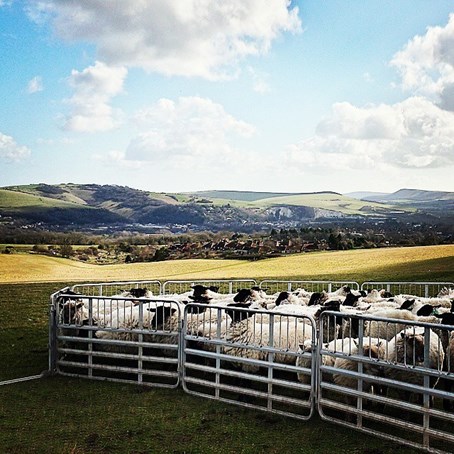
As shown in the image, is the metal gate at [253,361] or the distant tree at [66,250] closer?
the metal gate at [253,361]

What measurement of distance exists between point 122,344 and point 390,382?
16.0ft

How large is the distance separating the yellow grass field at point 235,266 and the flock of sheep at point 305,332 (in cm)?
2363

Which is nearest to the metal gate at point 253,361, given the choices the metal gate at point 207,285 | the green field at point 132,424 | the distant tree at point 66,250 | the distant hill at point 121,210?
the green field at point 132,424

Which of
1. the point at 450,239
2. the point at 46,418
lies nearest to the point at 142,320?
the point at 46,418

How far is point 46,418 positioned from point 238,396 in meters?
2.93

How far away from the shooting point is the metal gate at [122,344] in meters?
9.45

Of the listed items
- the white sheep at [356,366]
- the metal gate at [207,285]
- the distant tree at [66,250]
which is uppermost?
the white sheep at [356,366]

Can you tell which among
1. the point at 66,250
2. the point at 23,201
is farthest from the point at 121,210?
the point at 66,250

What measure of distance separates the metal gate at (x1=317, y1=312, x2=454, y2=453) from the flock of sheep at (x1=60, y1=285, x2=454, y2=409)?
16 mm

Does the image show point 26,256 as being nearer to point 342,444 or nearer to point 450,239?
point 450,239

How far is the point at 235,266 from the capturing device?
45.0m

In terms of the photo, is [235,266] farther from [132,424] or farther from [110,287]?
[132,424]

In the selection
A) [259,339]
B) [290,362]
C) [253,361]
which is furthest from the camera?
[259,339]

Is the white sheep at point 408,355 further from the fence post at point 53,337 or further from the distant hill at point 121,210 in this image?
the distant hill at point 121,210
